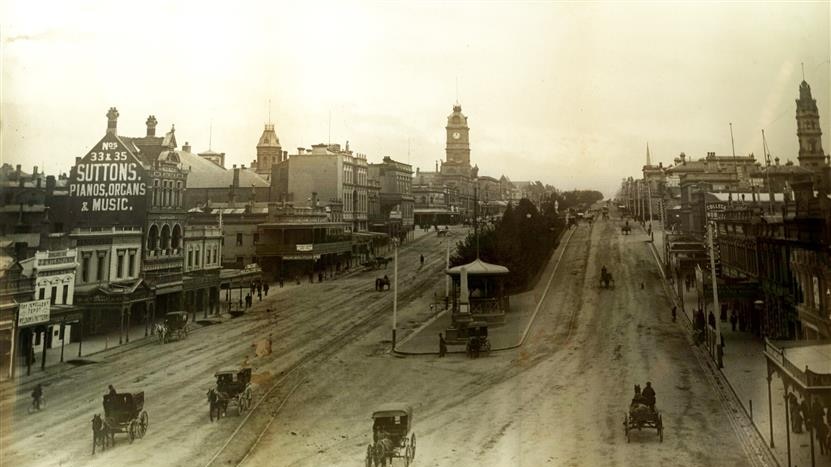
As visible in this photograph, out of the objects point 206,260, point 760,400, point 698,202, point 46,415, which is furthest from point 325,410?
point 698,202

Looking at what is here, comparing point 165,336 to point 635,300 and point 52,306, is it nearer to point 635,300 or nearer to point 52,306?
point 52,306

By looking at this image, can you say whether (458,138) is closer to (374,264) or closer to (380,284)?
(374,264)

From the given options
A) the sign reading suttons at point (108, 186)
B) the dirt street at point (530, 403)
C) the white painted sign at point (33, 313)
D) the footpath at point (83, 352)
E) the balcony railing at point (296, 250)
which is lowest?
the dirt street at point (530, 403)

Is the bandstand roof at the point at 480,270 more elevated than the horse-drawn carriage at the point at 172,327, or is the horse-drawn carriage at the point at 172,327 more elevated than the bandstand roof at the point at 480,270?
the bandstand roof at the point at 480,270

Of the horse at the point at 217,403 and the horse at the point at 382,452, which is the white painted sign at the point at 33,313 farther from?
the horse at the point at 382,452

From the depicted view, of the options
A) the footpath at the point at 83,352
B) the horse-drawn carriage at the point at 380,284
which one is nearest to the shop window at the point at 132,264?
the footpath at the point at 83,352

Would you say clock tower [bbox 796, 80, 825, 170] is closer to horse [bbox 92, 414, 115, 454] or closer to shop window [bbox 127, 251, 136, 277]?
horse [bbox 92, 414, 115, 454]

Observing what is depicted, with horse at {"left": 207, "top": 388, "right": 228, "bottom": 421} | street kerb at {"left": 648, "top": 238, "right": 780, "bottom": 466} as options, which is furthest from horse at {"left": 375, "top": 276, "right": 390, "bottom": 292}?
horse at {"left": 207, "top": 388, "right": 228, "bottom": 421}
